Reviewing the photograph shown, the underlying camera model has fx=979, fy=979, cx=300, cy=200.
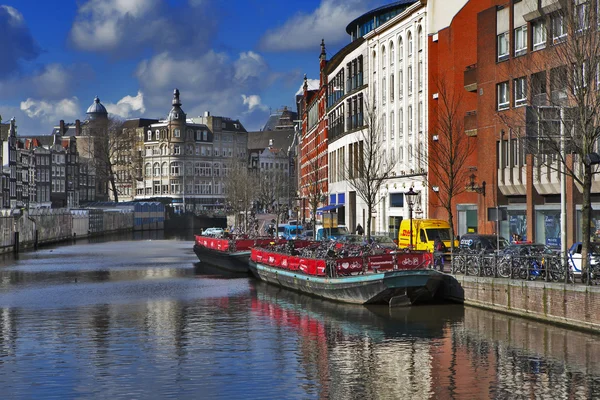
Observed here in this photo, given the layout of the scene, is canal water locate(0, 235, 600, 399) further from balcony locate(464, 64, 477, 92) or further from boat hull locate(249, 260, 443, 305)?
A: balcony locate(464, 64, 477, 92)

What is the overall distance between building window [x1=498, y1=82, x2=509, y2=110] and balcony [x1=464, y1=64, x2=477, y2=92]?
351cm

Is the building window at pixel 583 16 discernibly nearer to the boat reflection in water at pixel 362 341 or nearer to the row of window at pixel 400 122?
the boat reflection in water at pixel 362 341

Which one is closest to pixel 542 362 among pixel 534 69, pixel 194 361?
pixel 194 361

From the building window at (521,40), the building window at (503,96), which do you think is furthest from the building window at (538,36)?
the building window at (503,96)

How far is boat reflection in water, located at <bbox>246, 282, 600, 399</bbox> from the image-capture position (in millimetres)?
23578

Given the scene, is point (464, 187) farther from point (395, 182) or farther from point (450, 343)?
point (450, 343)

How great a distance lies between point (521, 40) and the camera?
53.3 m

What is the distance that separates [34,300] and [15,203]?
110231 mm

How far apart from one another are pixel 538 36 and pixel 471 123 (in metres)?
10.2

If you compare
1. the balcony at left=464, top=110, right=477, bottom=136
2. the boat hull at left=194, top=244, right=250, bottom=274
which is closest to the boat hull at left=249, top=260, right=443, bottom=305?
the balcony at left=464, top=110, right=477, bottom=136

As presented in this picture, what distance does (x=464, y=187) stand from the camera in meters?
61.9

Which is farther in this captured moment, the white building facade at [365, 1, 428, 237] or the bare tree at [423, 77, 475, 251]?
the white building facade at [365, 1, 428, 237]

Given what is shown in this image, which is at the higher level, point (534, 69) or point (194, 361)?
point (534, 69)

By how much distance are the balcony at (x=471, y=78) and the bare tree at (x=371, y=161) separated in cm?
788
